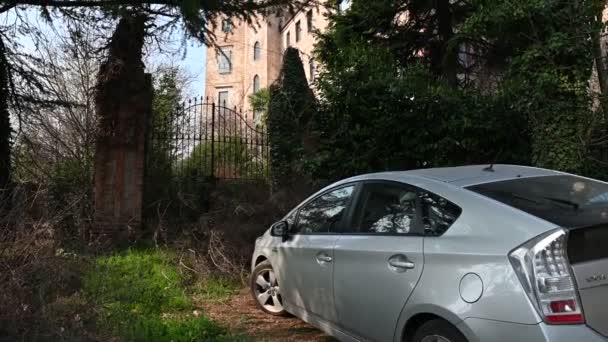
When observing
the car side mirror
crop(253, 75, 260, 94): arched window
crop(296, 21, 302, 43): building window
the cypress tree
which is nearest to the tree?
the cypress tree

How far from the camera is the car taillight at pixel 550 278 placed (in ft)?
10.5

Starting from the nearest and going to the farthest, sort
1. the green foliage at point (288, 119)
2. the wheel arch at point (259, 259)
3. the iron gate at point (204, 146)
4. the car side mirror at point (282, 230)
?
the car side mirror at point (282, 230)
the wheel arch at point (259, 259)
the green foliage at point (288, 119)
the iron gate at point (204, 146)

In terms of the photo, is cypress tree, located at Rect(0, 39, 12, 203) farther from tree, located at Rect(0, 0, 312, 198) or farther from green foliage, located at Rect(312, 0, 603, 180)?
green foliage, located at Rect(312, 0, 603, 180)

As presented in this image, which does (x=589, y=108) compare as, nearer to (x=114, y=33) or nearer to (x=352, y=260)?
(x=352, y=260)

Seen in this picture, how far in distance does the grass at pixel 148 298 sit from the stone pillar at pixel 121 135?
4.14 feet

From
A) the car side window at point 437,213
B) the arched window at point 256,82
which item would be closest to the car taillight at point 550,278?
the car side window at point 437,213

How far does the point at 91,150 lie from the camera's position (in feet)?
43.4

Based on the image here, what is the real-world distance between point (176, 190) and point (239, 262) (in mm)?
4031

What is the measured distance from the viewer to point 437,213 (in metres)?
4.03

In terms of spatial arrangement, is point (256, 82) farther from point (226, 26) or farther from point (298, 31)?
point (226, 26)

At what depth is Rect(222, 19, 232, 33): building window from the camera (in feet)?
31.3

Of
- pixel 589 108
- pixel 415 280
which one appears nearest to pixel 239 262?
pixel 415 280

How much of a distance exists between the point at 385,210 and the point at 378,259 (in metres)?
0.46

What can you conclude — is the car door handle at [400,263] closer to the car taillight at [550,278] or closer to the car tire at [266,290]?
the car taillight at [550,278]
